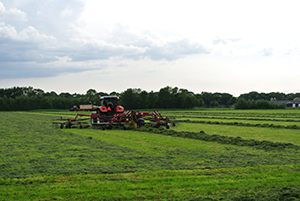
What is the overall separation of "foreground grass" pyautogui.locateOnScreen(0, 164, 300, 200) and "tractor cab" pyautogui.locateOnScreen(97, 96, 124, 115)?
15781 millimetres

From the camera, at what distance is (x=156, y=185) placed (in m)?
6.35

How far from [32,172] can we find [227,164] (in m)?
5.59

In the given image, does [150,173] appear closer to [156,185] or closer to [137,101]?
[156,185]

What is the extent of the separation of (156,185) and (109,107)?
17168 millimetres

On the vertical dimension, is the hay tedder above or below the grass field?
above

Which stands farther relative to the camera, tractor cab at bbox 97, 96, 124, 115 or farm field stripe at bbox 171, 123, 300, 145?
tractor cab at bbox 97, 96, 124, 115

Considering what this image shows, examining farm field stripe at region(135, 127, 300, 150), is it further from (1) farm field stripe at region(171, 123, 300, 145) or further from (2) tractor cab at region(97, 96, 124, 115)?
(2) tractor cab at region(97, 96, 124, 115)

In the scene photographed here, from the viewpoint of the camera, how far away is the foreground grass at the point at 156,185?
18.7ft

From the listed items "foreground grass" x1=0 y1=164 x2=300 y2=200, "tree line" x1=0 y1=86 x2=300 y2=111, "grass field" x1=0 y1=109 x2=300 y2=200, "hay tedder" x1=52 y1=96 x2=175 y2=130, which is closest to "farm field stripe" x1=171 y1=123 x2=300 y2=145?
"grass field" x1=0 y1=109 x2=300 y2=200

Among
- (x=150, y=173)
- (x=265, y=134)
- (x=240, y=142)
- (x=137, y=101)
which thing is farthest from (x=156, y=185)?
(x=137, y=101)

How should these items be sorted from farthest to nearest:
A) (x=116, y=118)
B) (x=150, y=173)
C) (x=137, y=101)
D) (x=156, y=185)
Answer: (x=137, y=101), (x=116, y=118), (x=150, y=173), (x=156, y=185)

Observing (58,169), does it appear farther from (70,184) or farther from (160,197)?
(160,197)

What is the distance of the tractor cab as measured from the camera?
22.8 meters

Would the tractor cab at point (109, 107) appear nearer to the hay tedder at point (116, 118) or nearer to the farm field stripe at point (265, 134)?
the hay tedder at point (116, 118)
